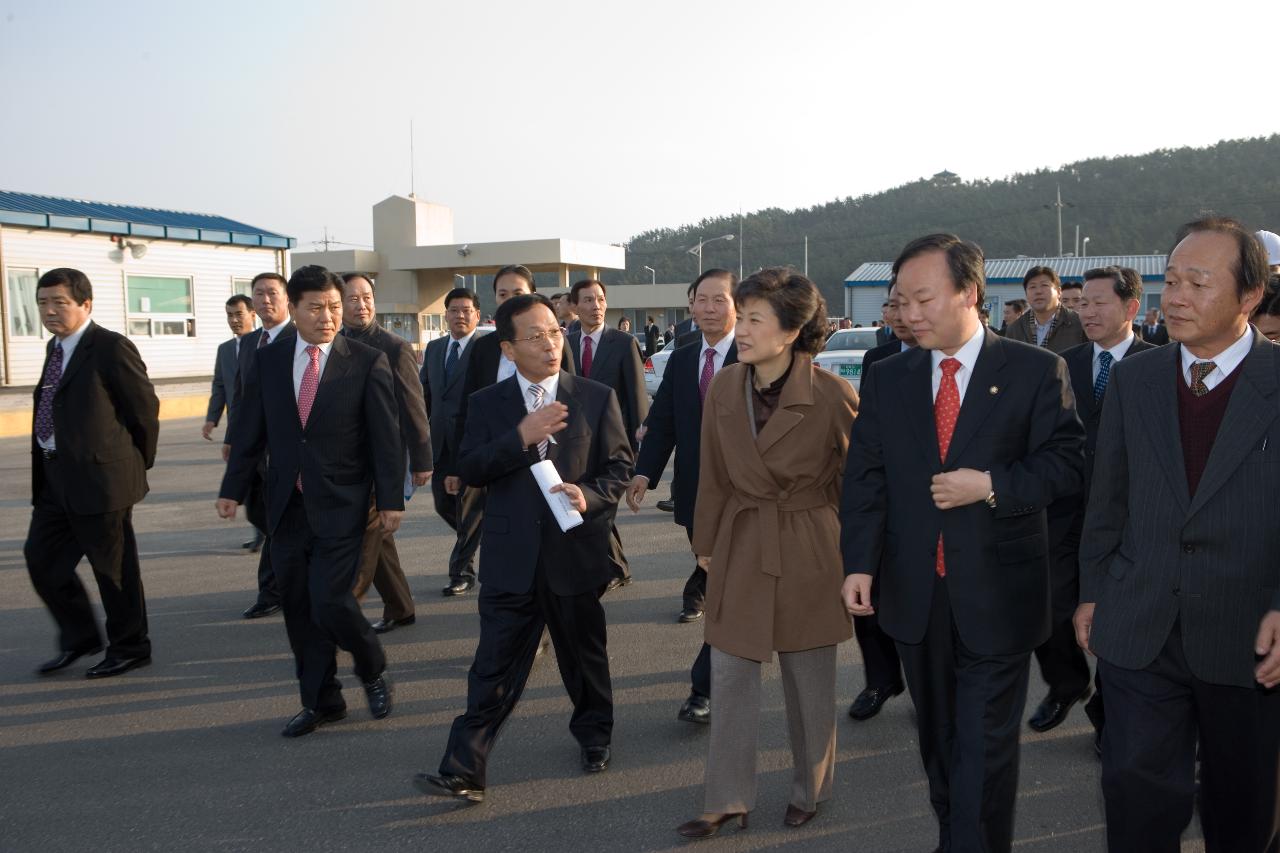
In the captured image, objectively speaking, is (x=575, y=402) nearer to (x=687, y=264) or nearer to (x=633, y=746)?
(x=633, y=746)

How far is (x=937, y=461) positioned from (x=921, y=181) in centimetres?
11559

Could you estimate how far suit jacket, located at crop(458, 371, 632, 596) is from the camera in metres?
4.15

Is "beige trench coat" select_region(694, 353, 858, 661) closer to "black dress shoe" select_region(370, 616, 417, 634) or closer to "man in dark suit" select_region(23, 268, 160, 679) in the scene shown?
"black dress shoe" select_region(370, 616, 417, 634)

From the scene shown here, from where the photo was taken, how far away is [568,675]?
14.4 feet

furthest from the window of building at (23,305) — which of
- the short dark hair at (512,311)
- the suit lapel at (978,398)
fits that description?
the suit lapel at (978,398)

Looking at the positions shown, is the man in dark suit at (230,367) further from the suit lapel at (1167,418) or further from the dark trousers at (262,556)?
the suit lapel at (1167,418)

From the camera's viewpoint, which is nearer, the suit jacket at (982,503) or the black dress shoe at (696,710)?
the suit jacket at (982,503)

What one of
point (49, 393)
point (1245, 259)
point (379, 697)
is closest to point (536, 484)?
point (379, 697)

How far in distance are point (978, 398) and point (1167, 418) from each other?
550 millimetres

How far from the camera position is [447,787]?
12.8ft

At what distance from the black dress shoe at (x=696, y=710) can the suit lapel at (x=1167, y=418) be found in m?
2.59

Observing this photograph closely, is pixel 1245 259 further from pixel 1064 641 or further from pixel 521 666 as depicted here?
pixel 521 666

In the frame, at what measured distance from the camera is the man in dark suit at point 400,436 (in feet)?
17.9

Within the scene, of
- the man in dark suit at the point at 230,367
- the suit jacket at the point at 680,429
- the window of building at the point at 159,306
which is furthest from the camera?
the window of building at the point at 159,306
